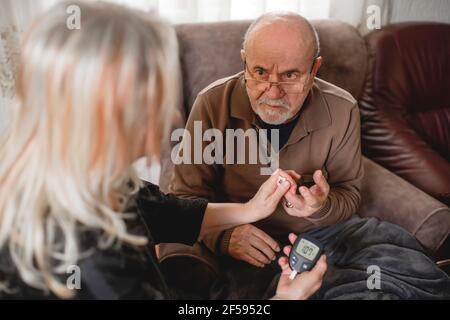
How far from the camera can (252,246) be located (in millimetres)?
1098

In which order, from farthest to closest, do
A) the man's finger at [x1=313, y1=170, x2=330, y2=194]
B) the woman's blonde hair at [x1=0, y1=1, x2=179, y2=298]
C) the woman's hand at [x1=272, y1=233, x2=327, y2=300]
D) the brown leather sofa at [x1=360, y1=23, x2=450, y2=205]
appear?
1. the brown leather sofa at [x1=360, y1=23, x2=450, y2=205]
2. the man's finger at [x1=313, y1=170, x2=330, y2=194]
3. the woman's hand at [x1=272, y1=233, x2=327, y2=300]
4. the woman's blonde hair at [x1=0, y1=1, x2=179, y2=298]

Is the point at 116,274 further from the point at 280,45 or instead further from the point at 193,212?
the point at 280,45

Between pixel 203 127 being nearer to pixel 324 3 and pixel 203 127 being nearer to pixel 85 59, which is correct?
pixel 85 59

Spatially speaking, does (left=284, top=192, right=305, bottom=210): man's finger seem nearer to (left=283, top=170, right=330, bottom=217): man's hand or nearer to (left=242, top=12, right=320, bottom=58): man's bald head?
(left=283, top=170, right=330, bottom=217): man's hand

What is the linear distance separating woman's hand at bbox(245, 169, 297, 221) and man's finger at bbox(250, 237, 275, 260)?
8cm

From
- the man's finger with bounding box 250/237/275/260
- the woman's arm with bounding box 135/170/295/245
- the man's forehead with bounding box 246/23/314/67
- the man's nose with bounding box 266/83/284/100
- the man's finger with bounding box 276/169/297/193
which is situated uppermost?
the man's forehead with bounding box 246/23/314/67

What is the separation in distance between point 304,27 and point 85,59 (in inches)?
24.9

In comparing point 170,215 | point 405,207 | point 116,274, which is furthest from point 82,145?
point 405,207

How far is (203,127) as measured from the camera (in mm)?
1168

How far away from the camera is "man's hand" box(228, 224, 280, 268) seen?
3.55ft

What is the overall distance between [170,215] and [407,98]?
955mm

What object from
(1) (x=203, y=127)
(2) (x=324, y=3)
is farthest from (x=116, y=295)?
(2) (x=324, y=3)

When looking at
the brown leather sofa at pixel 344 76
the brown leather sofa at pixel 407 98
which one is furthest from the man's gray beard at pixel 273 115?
the brown leather sofa at pixel 407 98

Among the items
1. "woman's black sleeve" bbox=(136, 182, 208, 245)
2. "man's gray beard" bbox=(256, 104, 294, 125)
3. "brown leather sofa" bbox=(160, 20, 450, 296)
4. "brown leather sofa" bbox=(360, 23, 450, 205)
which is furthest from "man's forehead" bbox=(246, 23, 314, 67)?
"brown leather sofa" bbox=(360, 23, 450, 205)
